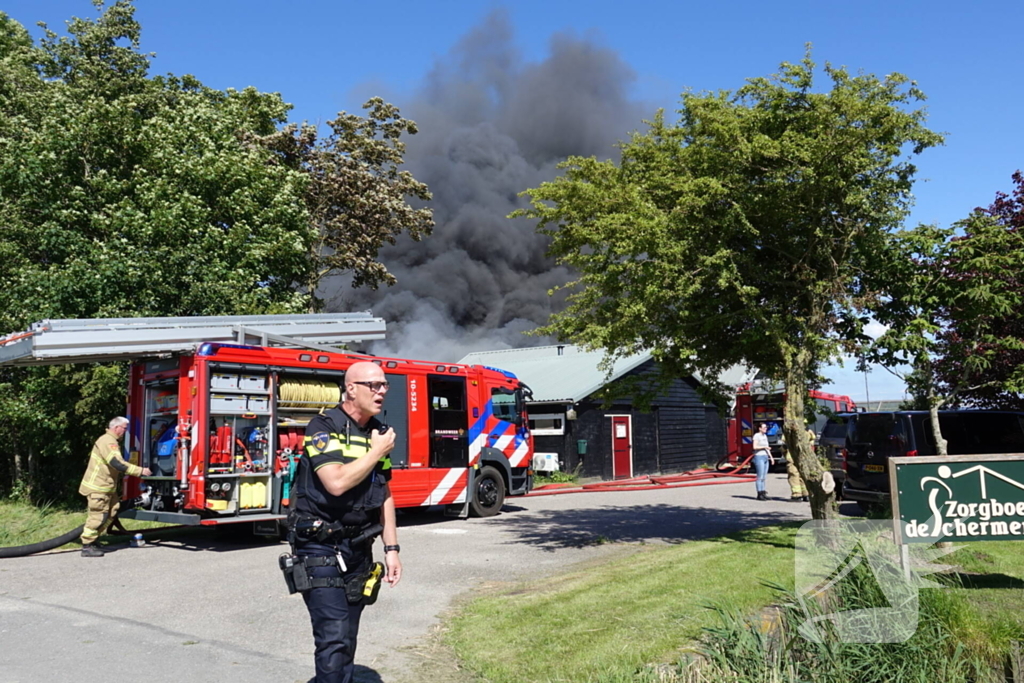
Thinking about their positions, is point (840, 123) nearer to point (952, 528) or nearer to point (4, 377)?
point (952, 528)

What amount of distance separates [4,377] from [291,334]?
6.78 metres

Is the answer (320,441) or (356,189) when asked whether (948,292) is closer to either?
(320,441)

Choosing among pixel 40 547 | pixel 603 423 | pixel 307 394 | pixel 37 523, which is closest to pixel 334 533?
pixel 307 394

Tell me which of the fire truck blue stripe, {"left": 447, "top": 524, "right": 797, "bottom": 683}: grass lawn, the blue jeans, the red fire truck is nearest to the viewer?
{"left": 447, "top": 524, "right": 797, "bottom": 683}: grass lawn

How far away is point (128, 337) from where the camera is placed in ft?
35.0

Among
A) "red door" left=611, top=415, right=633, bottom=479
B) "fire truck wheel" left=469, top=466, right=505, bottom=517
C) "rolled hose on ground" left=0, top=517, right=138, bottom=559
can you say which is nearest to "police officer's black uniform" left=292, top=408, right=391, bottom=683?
"rolled hose on ground" left=0, top=517, right=138, bottom=559

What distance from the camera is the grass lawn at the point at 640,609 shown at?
16.7 ft

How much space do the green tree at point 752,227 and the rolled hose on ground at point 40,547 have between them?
6860 millimetres

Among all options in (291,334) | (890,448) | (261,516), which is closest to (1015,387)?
(890,448)

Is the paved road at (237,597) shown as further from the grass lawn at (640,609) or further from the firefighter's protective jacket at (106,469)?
the firefighter's protective jacket at (106,469)

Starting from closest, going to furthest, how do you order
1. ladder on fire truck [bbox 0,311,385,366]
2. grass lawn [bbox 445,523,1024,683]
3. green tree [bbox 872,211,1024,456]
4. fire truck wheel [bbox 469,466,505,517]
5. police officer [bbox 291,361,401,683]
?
1. police officer [bbox 291,361,401,683]
2. grass lawn [bbox 445,523,1024,683]
3. green tree [bbox 872,211,1024,456]
4. ladder on fire truck [bbox 0,311,385,366]
5. fire truck wheel [bbox 469,466,505,517]

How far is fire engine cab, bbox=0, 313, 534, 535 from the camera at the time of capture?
10.6m

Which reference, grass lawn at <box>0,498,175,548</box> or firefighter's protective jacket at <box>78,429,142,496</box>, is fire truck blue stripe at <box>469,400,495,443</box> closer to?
grass lawn at <box>0,498,175,548</box>

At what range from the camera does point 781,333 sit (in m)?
9.49
